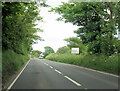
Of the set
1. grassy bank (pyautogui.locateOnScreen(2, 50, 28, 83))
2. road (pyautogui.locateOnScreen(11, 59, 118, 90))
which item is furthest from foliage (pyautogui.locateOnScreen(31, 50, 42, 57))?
road (pyautogui.locateOnScreen(11, 59, 118, 90))

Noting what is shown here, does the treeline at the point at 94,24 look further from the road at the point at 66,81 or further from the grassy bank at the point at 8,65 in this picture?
the grassy bank at the point at 8,65

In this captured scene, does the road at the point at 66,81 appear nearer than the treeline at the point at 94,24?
Yes

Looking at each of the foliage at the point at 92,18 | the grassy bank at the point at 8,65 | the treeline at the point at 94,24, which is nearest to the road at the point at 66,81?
the grassy bank at the point at 8,65

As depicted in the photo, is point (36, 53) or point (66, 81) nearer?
point (66, 81)

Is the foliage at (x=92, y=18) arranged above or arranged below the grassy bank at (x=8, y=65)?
above

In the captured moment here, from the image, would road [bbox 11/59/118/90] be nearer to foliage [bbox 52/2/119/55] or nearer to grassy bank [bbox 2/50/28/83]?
grassy bank [bbox 2/50/28/83]

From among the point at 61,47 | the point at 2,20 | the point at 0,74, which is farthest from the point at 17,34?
the point at 61,47

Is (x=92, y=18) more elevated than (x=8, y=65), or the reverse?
(x=92, y=18)

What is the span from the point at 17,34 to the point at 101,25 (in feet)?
42.2

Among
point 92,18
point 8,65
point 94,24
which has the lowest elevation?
point 8,65

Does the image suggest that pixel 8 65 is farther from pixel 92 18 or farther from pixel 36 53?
pixel 36 53

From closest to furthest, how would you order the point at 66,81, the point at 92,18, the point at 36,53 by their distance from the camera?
1. the point at 66,81
2. the point at 92,18
3. the point at 36,53

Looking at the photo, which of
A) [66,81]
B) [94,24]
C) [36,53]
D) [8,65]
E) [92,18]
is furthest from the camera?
[36,53]

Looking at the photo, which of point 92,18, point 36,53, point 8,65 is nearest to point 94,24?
point 92,18
